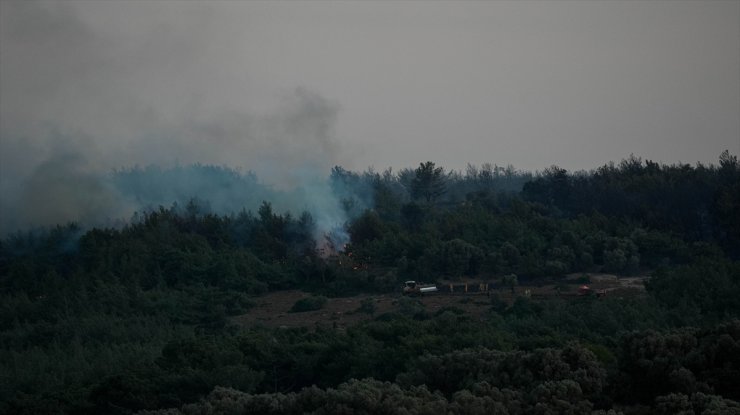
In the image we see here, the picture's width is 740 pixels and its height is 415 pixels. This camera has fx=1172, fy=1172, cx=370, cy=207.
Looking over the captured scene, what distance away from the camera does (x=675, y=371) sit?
27.1 m

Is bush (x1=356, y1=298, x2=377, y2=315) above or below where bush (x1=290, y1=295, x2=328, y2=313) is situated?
below

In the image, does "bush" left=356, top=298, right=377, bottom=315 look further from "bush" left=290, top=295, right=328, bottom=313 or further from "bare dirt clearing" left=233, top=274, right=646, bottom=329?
"bush" left=290, top=295, right=328, bottom=313

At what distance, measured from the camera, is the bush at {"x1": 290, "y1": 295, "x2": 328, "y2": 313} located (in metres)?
52.3

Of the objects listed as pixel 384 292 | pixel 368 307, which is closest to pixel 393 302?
pixel 368 307

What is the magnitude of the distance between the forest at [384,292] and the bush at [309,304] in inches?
10.0

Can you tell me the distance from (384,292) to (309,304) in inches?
165

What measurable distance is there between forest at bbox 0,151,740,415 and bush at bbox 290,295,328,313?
25cm

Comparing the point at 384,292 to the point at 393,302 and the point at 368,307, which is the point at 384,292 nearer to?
the point at 393,302

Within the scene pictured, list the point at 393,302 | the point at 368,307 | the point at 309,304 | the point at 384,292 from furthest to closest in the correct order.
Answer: the point at 384,292
the point at 309,304
the point at 393,302
the point at 368,307

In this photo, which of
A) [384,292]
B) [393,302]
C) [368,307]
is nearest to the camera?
[368,307]

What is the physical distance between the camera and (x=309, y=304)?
52.4 meters

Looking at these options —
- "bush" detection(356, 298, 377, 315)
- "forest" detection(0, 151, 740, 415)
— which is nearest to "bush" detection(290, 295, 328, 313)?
"forest" detection(0, 151, 740, 415)

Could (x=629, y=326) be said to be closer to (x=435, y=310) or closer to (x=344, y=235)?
(x=435, y=310)

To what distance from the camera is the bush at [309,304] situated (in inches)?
2061
